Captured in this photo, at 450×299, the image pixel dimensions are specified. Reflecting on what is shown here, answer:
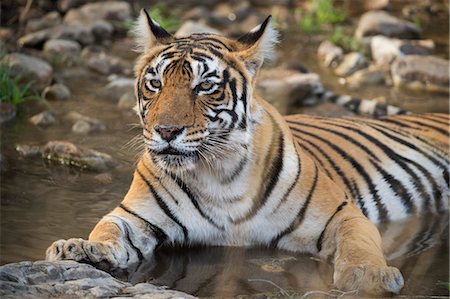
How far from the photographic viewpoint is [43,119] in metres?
7.21

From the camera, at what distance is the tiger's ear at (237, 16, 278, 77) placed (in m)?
4.82

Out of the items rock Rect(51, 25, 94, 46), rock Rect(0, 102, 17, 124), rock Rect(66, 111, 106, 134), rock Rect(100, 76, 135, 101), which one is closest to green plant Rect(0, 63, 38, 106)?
rock Rect(0, 102, 17, 124)

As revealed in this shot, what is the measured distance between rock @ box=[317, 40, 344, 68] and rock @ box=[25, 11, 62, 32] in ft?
9.14

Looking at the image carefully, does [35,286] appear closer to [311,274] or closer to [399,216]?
[311,274]

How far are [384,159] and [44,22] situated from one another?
5.58 m

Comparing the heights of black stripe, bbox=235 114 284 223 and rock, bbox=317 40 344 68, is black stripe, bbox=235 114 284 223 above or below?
above

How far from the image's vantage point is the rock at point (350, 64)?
9.59 m

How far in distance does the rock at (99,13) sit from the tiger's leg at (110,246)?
6106 mm

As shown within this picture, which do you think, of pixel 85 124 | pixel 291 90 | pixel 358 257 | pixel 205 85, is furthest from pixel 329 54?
pixel 358 257

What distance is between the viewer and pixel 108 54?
32.0ft

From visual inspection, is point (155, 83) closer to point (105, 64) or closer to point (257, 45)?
point (257, 45)

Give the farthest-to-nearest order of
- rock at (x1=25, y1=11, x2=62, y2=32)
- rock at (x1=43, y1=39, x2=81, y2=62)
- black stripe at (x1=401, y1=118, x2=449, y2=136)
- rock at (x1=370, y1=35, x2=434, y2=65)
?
rock at (x1=25, y1=11, x2=62, y2=32) → rock at (x1=370, y1=35, x2=434, y2=65) → rock at (x1=43, y1=39, x2=81, y2=62) → black stripe at (x1=401, y1=118, x2=449, y2=136)

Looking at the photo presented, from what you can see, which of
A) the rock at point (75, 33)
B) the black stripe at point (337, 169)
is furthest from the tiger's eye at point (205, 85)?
the rock at point (75, 33)

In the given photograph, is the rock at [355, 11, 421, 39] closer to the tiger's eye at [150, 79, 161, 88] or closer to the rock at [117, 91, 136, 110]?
the rock at [117, 91, 136, 110]
